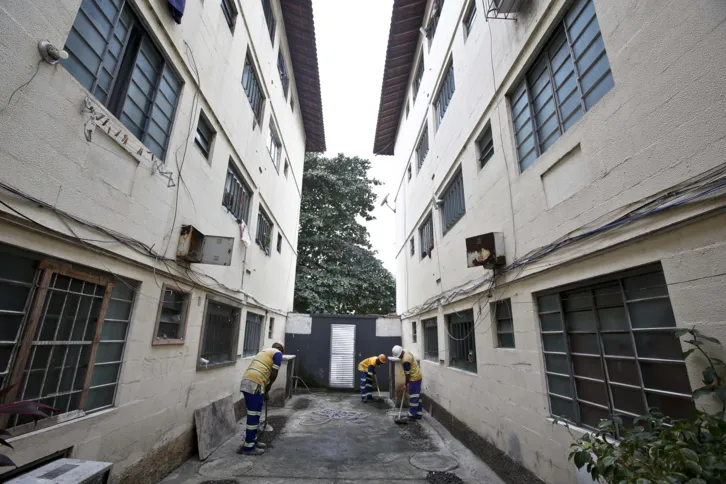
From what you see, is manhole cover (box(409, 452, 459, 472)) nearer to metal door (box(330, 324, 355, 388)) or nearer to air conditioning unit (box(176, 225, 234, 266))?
air conditioning unit (box(176, 225, 234, 266))

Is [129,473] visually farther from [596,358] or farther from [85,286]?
[596,358]

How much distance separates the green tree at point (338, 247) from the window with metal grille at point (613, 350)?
13.8 metres

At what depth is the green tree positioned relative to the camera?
17.6 metres

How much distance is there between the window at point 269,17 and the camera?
9242 millimetres

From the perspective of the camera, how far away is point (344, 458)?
5.57 metres

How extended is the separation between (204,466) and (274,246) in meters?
6.98

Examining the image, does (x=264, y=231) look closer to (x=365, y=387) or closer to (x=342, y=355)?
(x=365, y=387)

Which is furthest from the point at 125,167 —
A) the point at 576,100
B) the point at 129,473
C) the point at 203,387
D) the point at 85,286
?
the point at 576,100

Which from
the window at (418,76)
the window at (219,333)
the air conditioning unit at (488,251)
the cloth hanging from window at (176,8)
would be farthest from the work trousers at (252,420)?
the window at (418,76)

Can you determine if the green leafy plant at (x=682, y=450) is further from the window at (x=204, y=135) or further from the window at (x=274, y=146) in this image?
the window at (x=274, y=146)

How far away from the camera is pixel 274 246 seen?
36.9 feet

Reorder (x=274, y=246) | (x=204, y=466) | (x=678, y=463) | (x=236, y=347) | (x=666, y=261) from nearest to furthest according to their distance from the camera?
1. (x=678, y=463)
2. (x=666, y=261)
3. (x=204, y=466)
4. (x=236, y=347)
5. (x=274, y=246)

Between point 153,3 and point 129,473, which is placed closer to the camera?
point 129,473

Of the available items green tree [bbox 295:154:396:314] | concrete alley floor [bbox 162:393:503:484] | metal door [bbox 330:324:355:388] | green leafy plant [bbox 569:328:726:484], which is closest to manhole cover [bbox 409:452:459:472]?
concrete alley floor [bbox 162:393:503:484]
